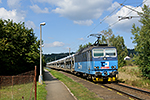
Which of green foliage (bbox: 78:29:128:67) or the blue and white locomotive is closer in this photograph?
the blue and white locomotive

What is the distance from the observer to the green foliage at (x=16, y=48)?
1666 cm

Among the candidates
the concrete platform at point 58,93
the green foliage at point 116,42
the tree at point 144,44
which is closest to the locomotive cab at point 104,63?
the concrete platform at point 58,93

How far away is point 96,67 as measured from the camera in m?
15.6

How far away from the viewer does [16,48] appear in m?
18.0

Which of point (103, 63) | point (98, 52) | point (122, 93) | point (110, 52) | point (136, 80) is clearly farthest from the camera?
point (136, 80)

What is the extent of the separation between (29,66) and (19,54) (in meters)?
2.26

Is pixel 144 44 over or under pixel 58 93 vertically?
over

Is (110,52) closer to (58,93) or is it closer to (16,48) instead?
(58,93)

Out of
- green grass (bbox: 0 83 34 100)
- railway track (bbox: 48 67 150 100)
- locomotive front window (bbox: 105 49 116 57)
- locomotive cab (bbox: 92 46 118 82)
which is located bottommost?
railway track (bbox: 48 67 150 100)

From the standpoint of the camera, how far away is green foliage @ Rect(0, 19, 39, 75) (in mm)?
16659

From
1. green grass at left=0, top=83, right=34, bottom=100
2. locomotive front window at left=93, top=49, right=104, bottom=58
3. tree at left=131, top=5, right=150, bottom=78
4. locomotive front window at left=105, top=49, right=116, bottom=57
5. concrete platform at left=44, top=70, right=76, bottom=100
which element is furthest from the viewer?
tree at left=131, top=5, right=150, bottom=78

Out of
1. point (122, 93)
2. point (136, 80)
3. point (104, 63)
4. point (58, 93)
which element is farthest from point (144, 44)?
point (58, 93)

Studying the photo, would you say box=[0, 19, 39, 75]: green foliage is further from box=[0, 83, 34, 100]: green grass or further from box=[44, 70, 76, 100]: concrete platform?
box=[0, 83, 34, 100]: green grass

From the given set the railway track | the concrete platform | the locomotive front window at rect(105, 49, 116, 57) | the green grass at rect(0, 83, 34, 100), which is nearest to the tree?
the locomotive front window at rect(105, 49, 116, 57)
